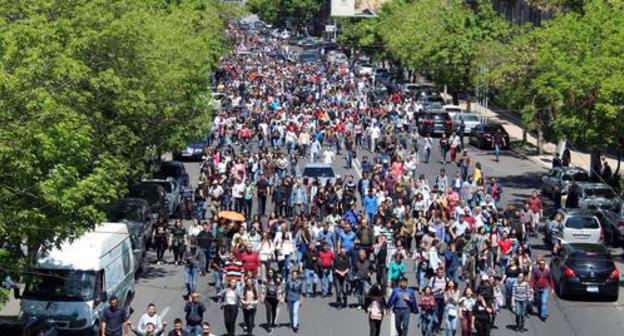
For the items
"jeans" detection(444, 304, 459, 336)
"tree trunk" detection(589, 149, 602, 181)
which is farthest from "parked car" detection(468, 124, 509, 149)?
"jeans" detection(444, 304, 459, 336)

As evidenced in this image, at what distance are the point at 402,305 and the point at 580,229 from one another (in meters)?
11.7

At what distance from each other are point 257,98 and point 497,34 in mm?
15099

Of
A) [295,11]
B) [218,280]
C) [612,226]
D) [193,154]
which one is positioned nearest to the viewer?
[218,280]

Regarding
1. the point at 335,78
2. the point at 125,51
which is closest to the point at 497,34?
the point at 335,78

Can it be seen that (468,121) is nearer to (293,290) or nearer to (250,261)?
(250,261)

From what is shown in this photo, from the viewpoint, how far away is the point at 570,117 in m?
40.3

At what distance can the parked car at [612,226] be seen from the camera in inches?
1395

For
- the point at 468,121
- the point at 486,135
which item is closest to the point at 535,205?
the point at 486,135

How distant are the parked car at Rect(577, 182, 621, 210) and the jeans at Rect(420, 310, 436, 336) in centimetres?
1565

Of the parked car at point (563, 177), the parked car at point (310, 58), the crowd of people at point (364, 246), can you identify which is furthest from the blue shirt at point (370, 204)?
the parked car at point (310, 58)

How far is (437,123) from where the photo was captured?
6319cm

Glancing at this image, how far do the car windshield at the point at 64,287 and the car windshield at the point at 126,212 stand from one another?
27.3ft

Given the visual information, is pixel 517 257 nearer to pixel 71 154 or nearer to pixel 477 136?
pixel 71 154

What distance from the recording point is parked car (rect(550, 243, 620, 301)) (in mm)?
28438
